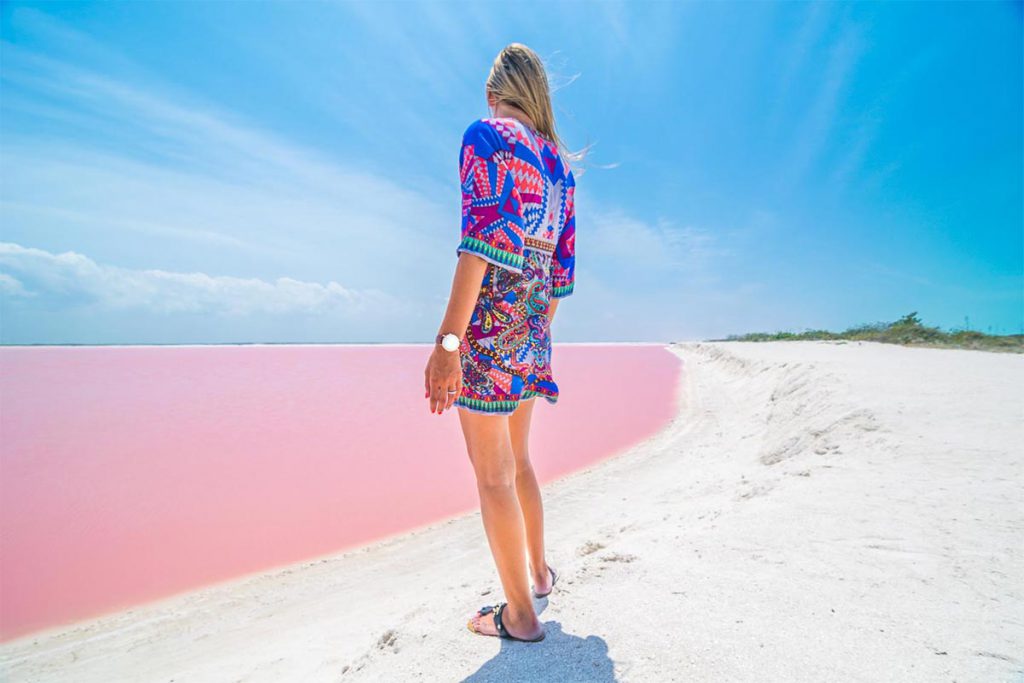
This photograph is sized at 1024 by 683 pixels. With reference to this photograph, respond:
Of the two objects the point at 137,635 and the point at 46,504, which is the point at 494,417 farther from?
the point at 46,504

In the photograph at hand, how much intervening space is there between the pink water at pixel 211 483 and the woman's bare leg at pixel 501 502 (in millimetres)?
2436

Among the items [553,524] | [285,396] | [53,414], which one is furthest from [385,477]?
[53,414]

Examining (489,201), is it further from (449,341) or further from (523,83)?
(523,83)

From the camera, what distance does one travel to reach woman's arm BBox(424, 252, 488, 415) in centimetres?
128

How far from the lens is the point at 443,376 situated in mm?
1315

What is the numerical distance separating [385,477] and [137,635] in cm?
252

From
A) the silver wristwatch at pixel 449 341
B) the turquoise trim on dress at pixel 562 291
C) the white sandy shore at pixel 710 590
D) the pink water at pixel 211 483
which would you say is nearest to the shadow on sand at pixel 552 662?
the white sandy shore at pixel 710 590

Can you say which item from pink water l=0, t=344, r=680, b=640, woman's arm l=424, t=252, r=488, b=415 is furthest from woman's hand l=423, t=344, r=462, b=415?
pink water l=0, t=344, r=680, b=640

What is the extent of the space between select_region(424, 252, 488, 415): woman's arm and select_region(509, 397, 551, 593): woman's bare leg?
405mm

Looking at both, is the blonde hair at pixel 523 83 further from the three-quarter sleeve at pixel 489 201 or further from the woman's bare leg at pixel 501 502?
the woman's bare leg at pixel 501 502

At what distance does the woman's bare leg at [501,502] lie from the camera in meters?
1.41

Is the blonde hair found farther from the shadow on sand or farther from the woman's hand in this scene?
the shadow on sand

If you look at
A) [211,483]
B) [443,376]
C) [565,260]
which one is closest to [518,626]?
[443,376]

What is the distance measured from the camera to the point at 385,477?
494cm
